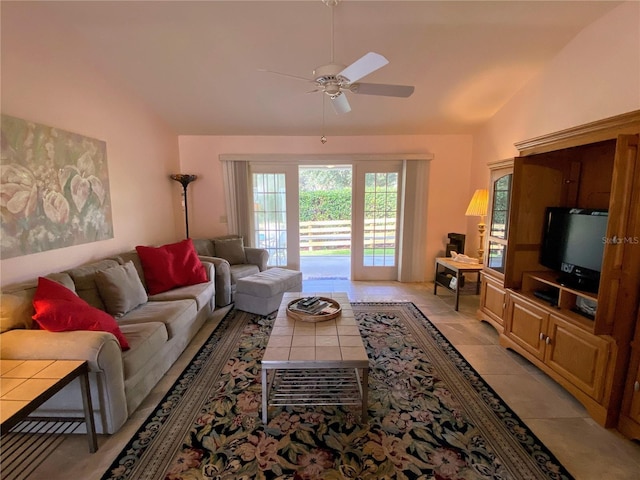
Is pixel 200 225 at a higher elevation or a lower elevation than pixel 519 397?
higher

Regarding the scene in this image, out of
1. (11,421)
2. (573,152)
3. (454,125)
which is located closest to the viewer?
(11,421)

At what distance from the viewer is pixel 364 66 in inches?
75.1

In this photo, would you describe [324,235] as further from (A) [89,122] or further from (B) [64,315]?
(B) [64,315]

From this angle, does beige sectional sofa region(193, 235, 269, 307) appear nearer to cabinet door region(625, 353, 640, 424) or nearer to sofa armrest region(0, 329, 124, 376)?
sofa armrest region(0, 329, 124, 376)

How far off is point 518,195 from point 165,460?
3.27 meters

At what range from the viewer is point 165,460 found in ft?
5.47

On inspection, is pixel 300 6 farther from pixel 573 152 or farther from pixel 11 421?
pixel 11 421

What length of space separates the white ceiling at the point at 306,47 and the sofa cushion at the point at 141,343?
2511 mm

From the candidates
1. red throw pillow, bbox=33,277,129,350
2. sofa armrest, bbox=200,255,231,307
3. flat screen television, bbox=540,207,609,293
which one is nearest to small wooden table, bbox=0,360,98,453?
red throw pillow, bbox=33,277,129,350

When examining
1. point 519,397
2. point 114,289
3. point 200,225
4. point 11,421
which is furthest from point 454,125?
point 11,421

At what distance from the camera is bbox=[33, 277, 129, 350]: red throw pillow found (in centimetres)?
186

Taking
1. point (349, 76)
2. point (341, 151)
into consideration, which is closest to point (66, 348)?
point (349, 76)

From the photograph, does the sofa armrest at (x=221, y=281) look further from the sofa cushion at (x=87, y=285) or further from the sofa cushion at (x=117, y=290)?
the sofa cushion at (x=87, y=285)

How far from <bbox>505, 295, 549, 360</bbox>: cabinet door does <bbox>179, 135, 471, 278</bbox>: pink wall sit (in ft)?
8.01
